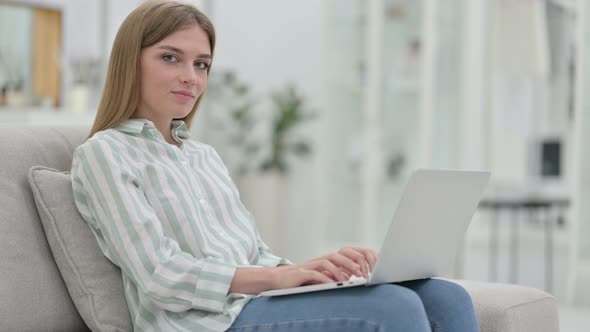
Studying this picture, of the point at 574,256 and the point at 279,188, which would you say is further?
the point at 279,188

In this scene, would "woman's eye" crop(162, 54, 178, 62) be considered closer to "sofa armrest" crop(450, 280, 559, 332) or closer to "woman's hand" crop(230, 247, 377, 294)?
"woman's hand" crop(230, 247, 377, 294)

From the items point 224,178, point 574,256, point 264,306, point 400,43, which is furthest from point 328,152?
point 264,306

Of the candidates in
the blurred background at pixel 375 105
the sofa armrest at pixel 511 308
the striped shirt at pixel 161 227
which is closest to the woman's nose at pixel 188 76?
the striped shirt at pixel 161 227

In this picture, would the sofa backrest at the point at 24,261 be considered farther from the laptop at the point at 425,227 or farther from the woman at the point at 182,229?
the laptop at the point at 425,227

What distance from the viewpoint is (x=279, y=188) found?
225 inches

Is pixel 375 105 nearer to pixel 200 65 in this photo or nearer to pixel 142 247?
pixel 200 65

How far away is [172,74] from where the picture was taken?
6.15 feet

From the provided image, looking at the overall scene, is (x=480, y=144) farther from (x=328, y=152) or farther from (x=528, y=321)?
(x=528, y=321)

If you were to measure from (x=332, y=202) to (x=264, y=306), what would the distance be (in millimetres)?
3937

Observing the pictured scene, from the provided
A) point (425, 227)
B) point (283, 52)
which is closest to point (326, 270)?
point (425, 227)

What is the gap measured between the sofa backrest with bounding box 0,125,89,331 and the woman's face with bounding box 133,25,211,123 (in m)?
0.28

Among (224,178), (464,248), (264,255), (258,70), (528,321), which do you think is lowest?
(464,248)

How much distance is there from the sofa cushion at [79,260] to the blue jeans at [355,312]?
29 cm

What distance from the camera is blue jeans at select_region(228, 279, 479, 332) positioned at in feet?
4.91
